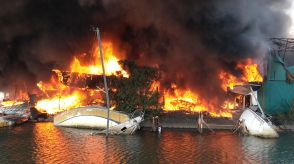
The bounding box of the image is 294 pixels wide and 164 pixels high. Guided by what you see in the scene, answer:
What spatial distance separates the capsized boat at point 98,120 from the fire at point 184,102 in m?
9.24

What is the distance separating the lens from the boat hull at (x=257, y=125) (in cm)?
3900

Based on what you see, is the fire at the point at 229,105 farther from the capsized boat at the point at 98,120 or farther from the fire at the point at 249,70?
the capsized boat at the point at 98,120

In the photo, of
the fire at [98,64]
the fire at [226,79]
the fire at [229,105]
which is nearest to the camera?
the fire at [229,105]

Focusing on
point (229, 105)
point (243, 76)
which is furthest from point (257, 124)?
point (243, 76)

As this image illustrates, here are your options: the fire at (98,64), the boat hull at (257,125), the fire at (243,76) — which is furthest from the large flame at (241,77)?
the fire at (98,64)

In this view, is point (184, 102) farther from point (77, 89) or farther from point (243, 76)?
point (77, 89)

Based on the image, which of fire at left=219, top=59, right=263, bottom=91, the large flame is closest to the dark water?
the large flame

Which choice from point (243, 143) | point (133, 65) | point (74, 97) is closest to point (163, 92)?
point (133, 65)

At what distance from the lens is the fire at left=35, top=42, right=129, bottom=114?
5181 cm

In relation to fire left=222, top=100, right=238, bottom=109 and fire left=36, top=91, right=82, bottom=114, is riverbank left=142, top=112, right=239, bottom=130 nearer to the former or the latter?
fire left=222, top=100, right=238, bottom=109

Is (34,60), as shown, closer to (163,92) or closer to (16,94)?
(16,94)

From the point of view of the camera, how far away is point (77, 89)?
→ 53.3m

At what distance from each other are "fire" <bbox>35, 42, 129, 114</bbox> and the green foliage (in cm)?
168

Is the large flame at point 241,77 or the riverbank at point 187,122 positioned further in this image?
the large flame at point 241,77
